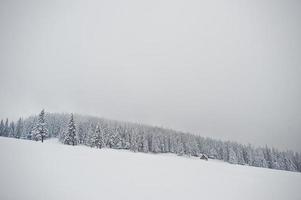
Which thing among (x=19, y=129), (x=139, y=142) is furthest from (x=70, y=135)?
(x=19, y=129)

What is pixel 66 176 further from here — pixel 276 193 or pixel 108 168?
pixel 276 193

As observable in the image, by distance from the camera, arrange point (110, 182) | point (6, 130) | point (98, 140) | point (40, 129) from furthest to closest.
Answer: point (6, 130)
point (98, 140)
point (40, 129)
point (110, 182)

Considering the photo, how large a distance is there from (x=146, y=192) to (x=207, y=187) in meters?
4.82

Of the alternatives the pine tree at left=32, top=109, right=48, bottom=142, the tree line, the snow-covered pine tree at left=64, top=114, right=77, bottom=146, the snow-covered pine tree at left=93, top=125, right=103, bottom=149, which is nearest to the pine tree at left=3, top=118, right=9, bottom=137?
the tree line

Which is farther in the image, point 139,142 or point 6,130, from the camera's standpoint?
point 6,130

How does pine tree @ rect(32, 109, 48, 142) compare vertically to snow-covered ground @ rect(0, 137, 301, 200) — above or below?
above

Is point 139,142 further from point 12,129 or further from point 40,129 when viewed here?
point 12,129

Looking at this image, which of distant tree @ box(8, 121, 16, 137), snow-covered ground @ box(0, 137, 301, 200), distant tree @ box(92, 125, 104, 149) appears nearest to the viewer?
snow-covered ground @ box(0, 137, 301, 200)

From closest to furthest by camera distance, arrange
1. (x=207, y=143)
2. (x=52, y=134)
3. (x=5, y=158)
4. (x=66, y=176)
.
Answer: (x=66, y=176) < (x=5, y=158) < (x=52, y=134) < (x=207, y=143)

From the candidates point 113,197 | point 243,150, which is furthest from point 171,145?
point 113,197

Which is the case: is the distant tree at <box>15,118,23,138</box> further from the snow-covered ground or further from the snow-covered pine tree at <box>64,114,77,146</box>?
the snow-covered ground

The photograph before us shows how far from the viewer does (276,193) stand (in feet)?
44.0

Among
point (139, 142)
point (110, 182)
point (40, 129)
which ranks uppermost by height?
point (40, 129)

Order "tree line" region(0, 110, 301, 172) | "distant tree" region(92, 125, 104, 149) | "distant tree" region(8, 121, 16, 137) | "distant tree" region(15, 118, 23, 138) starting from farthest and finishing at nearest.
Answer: "distant tree" region(8, 121, 16, 137) → "distant tree" region(15, 118, 23, 138) → "tree line" region(0, 110, 301, 172) → "distant tree" region(92, 125, 104, 149)
